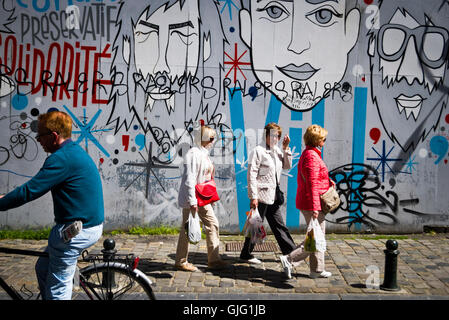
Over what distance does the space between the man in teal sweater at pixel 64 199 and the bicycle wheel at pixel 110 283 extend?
17cm

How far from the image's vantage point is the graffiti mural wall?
8.09 meters

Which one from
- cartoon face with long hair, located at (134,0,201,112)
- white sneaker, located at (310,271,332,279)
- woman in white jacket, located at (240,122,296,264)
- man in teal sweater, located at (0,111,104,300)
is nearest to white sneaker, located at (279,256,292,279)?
white sneaker, located at (310,271,332,279)

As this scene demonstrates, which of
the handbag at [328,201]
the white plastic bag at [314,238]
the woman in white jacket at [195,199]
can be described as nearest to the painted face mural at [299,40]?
the woman in white jacket at [195,199]

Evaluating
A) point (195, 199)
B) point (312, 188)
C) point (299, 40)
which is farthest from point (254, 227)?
point (299, 40)

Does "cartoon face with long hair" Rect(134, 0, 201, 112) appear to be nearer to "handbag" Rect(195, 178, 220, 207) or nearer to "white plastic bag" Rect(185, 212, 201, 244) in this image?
"handbag" Rect(195, 178, 220, 207)

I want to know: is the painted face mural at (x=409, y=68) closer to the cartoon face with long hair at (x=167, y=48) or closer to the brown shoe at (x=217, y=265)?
the cartoon face with long hair at (x=167, y=48)

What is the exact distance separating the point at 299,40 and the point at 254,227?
12.1 ft

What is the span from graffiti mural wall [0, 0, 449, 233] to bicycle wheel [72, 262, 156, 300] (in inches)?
173

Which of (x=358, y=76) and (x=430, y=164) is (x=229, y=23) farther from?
(x=430, y=164)

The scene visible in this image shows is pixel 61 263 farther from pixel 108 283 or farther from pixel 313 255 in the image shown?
pixel 313 255

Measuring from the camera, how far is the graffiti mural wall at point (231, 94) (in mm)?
8094

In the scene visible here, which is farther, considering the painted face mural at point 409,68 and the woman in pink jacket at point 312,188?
the painted face mural at point 409,68

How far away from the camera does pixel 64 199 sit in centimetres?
365
